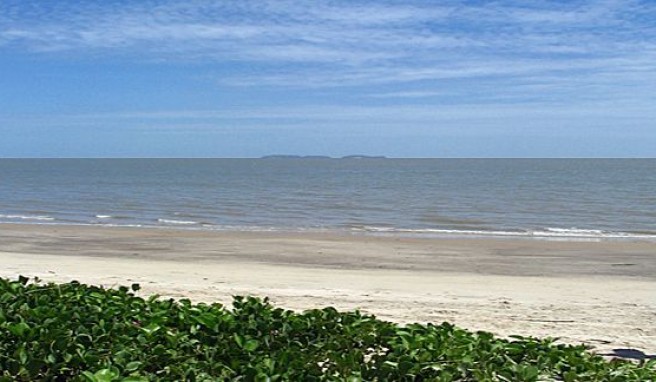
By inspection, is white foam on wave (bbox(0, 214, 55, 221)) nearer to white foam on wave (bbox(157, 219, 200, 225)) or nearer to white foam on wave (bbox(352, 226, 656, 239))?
white foam on wave (bbox(157, 219, 200, 225))

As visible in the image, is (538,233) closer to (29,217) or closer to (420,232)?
(420,232)

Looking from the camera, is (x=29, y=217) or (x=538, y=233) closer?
(x=538, y=233)

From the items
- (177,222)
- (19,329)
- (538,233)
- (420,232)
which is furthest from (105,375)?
(177,222)

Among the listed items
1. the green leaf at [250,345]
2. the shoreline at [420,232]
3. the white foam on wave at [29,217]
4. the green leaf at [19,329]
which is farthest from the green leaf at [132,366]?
the white foam on wave at [29,217]

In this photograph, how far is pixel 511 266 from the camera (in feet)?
52.9

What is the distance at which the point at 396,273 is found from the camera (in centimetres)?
1415

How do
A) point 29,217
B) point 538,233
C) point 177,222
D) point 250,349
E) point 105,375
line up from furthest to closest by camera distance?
point 29,217
point 177,222
point 538,233
point 250,349
point 105,375

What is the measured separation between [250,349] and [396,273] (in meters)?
10.4

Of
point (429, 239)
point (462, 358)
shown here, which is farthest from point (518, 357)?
point (429, 239)

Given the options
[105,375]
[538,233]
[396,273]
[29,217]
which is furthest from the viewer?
[29,217]

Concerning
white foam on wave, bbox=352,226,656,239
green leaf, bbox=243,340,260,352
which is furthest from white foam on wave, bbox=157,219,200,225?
green leaf, bbox=243,340,260,352

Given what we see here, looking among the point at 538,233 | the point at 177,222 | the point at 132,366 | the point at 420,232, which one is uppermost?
the point at 132,366

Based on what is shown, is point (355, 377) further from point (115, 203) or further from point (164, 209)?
point (115, 203)

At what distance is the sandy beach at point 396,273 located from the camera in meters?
9.11
